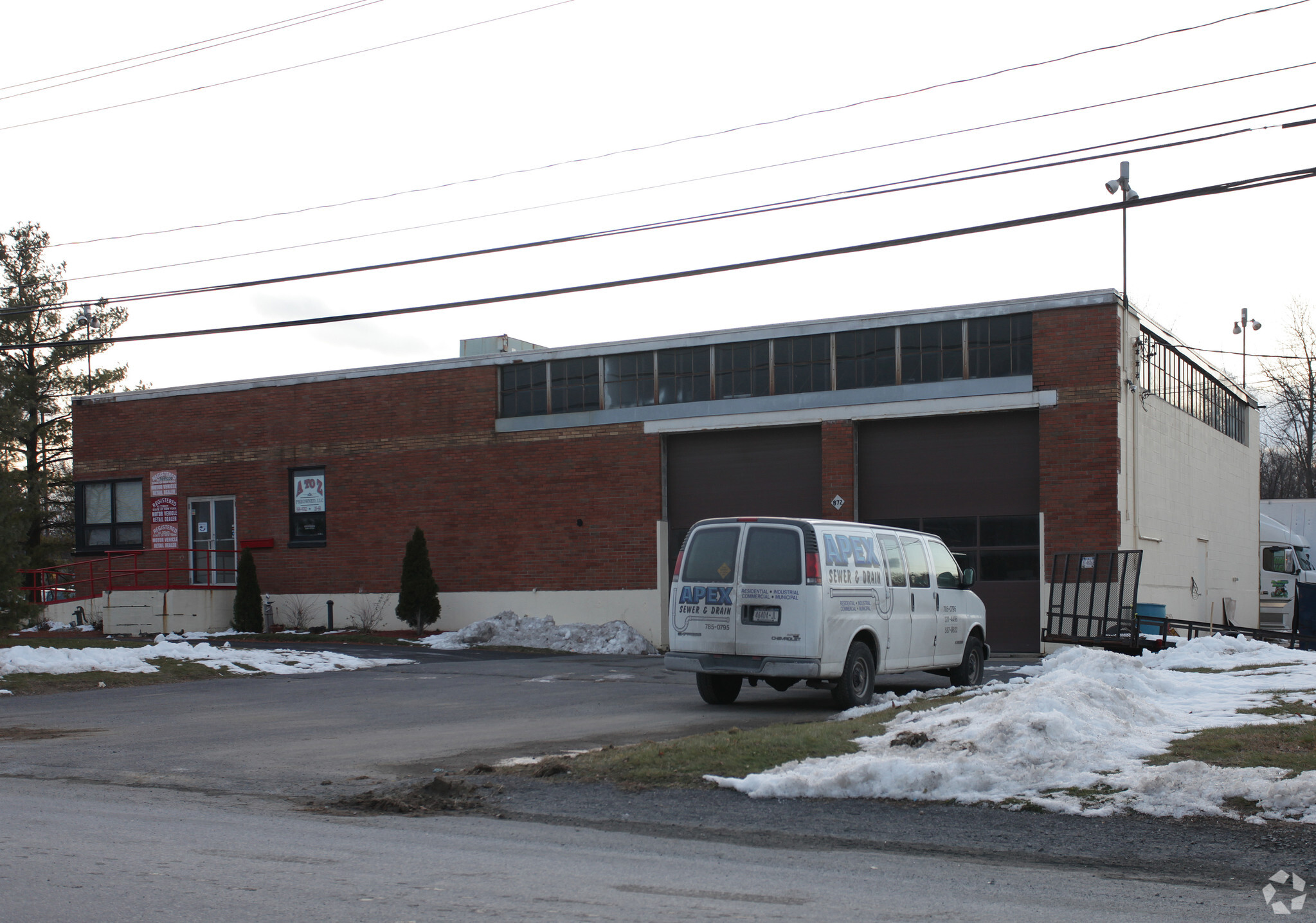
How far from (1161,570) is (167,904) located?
2545 cm

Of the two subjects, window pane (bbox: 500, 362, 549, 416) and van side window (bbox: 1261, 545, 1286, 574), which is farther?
van side window (bbox: 1261, 545, 1286, 574)

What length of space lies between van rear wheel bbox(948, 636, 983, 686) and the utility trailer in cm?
424

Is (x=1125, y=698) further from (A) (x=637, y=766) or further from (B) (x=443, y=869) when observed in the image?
(B) (x=443, y=869)

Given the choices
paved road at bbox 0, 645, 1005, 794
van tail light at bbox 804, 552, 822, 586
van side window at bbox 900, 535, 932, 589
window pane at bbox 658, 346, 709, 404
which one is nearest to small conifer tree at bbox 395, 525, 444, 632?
window pane at bbox 658, 346, 709, 404

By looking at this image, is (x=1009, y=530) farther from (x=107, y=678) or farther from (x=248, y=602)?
(x=248, y=602)

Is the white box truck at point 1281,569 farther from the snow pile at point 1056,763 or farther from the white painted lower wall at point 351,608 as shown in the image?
the snow pile at point 1056,763

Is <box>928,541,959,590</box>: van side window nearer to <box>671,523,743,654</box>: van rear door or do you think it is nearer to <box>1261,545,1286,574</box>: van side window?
<box>671,523,743,654</box>: van rear door

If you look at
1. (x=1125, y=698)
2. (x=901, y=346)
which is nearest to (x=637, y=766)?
(x=1125, y=698)

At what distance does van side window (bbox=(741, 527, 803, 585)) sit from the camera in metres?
13.5

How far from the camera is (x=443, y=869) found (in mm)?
6547

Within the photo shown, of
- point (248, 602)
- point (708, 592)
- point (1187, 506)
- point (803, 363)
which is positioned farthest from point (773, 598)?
point (248, 602)

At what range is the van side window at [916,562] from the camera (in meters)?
15.3

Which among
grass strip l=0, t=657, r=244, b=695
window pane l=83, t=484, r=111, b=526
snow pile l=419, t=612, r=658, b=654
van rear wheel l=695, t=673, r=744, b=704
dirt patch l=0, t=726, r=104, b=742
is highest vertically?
window pane l=83, t=484, r=111, b=526

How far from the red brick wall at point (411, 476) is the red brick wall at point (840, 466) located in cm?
413
